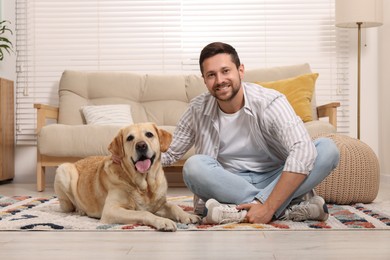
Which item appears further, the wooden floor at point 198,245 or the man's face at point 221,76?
the man's face at point 221,76

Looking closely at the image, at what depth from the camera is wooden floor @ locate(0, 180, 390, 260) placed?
1.81 m

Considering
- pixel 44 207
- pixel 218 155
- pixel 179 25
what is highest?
pixel 179 25

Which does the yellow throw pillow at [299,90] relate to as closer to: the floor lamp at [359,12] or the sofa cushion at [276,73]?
the sofa cushion at [276,73]

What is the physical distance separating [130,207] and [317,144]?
850mm

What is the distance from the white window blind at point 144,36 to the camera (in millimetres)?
5359

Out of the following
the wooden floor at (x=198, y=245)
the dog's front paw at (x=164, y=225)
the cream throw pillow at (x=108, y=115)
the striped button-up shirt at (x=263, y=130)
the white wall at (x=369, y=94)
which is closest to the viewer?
the wooden floor at (x=198, y=245)

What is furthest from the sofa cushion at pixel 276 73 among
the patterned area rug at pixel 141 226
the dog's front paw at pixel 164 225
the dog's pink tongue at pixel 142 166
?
the dog's front paw at pixel 164 225

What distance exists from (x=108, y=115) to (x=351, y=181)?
2.11 m

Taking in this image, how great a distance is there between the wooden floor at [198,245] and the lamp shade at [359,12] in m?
2.87

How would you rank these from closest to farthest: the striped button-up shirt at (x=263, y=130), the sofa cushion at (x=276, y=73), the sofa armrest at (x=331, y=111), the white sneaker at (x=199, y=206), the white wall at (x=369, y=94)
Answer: the striped button-up shirt at (x=263, y=130) < the white sneaker at (x=199, y=206) < the sofa armrest at (x=331, y=111) < the sofa cushion at (x=276, y=73) < the white wall at (x=369, y=94)

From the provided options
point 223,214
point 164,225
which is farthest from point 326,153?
point 164,225

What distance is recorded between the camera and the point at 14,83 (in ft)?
17.6

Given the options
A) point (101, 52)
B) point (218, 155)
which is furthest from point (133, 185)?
point (101, 52)

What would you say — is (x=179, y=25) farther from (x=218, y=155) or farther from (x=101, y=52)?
(x=218, y=155)
